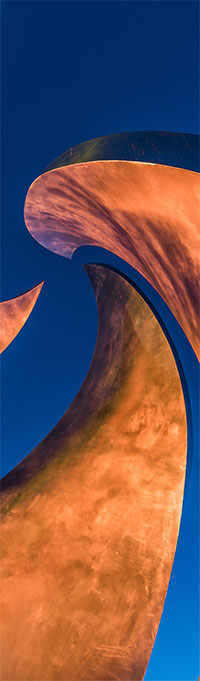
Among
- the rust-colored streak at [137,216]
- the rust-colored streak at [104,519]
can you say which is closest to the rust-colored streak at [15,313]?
the rust-colored streak at [104,519]

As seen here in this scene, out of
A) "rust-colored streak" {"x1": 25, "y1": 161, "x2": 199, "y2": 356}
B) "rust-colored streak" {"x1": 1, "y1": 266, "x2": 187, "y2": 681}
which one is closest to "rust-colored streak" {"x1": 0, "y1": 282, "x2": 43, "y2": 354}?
"rust-colored streak" {"x1": 1, "y1": 266, "x2": 187, "y2": 681}

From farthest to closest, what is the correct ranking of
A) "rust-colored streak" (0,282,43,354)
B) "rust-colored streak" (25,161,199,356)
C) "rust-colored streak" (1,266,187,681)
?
"rust-colored streak" (0,282,43,354), "rust-colored streak" (1,266,187,681), "rust-colored streak" (25,161,199,356)

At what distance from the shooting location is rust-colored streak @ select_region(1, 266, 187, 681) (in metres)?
4.66

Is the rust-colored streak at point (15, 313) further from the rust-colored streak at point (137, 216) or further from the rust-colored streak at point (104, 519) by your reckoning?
the rust-colored streak at point (137, 216)

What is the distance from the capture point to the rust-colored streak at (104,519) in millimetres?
4660

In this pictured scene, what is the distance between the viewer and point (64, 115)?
5.16 meters

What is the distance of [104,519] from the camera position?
18.5 feet

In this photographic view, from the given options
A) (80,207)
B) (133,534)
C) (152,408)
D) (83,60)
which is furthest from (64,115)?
(133,534)

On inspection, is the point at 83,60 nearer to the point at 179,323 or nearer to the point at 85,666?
the point at 179,323

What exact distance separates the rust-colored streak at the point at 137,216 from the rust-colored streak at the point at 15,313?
142 cm

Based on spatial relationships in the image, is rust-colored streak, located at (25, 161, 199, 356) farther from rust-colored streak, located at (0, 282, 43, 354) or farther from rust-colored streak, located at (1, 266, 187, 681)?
rust-colored streak, located at (0, 282, 43, 354)

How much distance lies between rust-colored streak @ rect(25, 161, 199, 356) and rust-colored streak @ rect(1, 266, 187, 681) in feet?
4.19

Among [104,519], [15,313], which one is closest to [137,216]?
[104,519]

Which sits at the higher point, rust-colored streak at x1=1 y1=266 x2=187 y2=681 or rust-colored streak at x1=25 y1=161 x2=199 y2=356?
rust-colored streak at x1=25 y1=161 x2=199 y2=356
